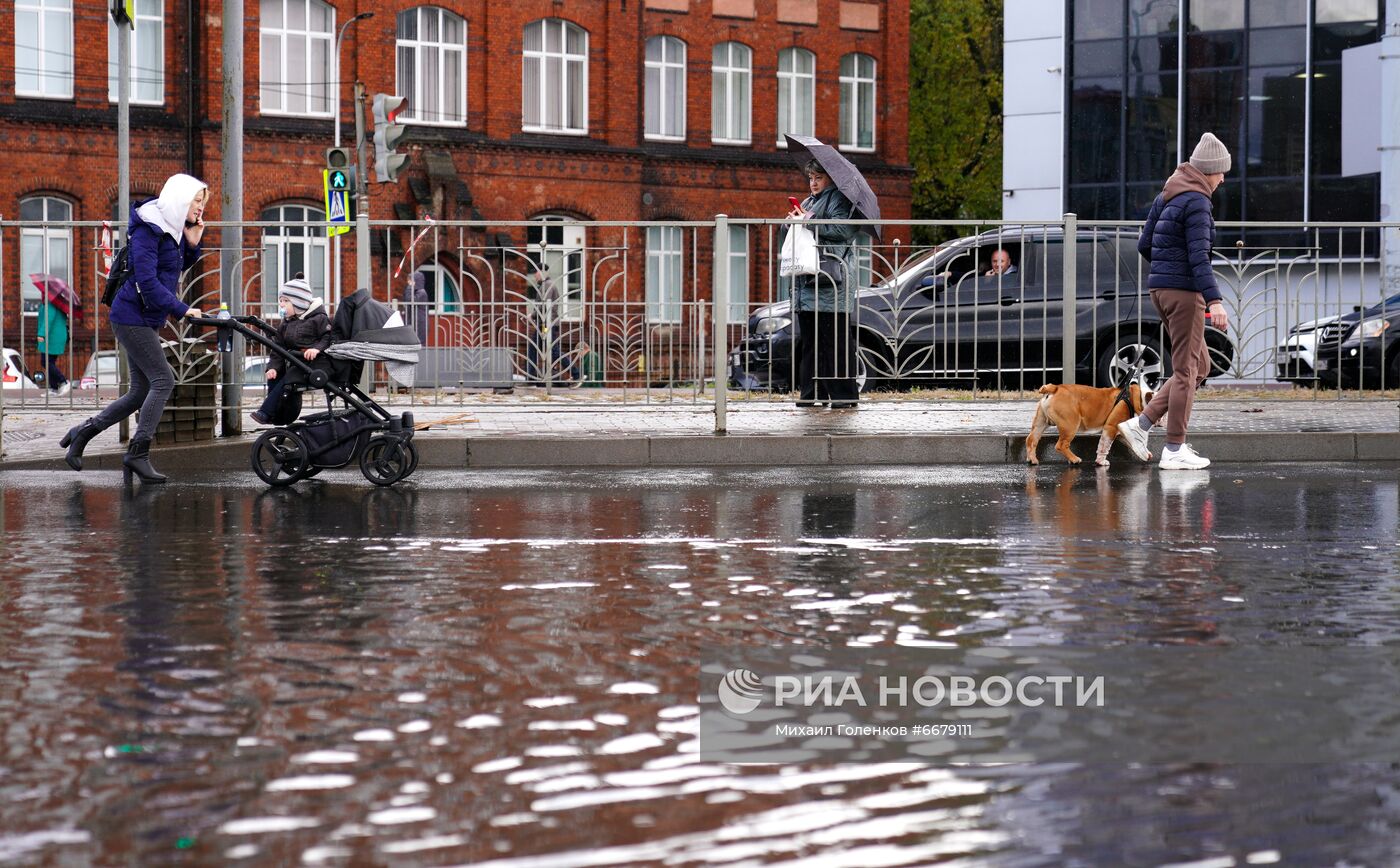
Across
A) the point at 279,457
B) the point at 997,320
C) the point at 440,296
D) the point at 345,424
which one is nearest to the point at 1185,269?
the point at 997,320

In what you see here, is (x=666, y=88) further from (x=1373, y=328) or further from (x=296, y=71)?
(x=1373, y=328)

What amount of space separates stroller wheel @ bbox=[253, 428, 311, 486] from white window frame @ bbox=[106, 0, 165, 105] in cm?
3102

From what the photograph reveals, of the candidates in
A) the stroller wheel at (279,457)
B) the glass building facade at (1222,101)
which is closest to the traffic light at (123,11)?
the stroller wheel at (279,457)

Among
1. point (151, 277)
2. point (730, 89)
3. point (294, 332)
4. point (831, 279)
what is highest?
point (730, 89)

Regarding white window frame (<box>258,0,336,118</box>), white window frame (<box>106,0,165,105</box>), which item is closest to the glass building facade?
white window frame (<box>258,0,336,118</box>)

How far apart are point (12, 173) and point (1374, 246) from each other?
105 ft

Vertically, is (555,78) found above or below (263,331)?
above

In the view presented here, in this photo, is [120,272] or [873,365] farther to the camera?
[873,365]

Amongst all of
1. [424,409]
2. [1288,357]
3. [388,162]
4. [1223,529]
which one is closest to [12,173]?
[388,162]

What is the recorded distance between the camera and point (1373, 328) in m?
14.7

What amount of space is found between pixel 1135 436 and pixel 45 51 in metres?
32.6

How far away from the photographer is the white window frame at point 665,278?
15062mm

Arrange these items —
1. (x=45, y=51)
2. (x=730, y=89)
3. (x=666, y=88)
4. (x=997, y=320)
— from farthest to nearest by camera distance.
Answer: (x=730, y=89)
(x=666, y=88)
(x=45, y=51)
(x=997, y=320)

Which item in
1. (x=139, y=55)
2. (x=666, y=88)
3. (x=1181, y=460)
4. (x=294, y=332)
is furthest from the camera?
(x=666, y=88)
